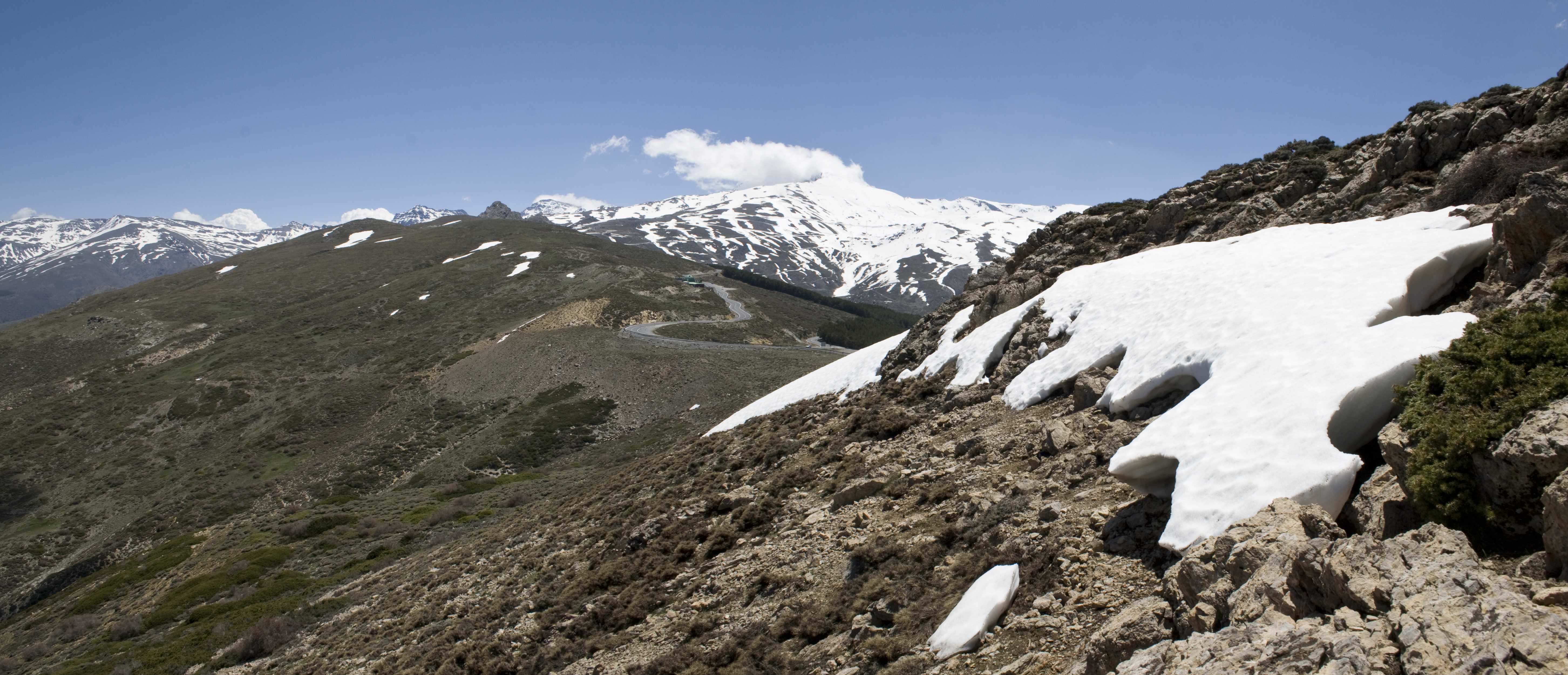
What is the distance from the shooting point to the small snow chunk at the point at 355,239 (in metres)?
184

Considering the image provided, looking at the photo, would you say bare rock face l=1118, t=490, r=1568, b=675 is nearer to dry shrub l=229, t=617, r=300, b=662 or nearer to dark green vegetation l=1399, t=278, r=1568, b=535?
dark green vegetation l=1399, t=278, r=1568, b=535

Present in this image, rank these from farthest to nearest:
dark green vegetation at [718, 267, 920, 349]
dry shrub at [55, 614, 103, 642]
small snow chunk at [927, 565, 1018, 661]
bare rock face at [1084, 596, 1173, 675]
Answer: dark green vegetation at [718, 267, 920, 349], dry shrub at [55, 614, 103, 642], small snow chunk at [927, 565, 1018, 661], bare rock face at [1084, 596, 1173, 675]

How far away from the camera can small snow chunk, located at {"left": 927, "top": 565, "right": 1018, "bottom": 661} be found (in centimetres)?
865

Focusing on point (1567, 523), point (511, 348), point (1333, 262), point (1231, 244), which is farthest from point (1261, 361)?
point (511, 348)

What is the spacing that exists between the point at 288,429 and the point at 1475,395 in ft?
292

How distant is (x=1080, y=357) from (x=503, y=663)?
14.9 meters

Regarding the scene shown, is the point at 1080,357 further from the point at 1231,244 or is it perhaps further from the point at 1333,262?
the point at 1231,244

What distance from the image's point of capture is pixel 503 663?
14641 millimetres

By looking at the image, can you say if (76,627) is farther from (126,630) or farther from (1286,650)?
(1286,650)

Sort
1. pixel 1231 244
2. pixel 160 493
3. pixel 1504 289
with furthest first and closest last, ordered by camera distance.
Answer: pixel 160 493
pixel 1231 244
pixel 1504 289

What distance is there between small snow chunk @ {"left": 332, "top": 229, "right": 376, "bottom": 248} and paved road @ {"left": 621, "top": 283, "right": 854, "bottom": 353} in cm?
12428

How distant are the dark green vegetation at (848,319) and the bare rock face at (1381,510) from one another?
97.4m

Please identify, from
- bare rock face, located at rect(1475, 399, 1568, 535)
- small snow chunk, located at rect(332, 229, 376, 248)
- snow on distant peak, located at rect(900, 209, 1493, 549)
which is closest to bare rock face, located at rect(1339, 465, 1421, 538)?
snow on distant peak, located at rect(900, 209, 1493, 549)

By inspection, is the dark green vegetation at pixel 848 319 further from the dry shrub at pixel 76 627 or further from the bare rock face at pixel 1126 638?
the bare rock face at pixel 1126 638
